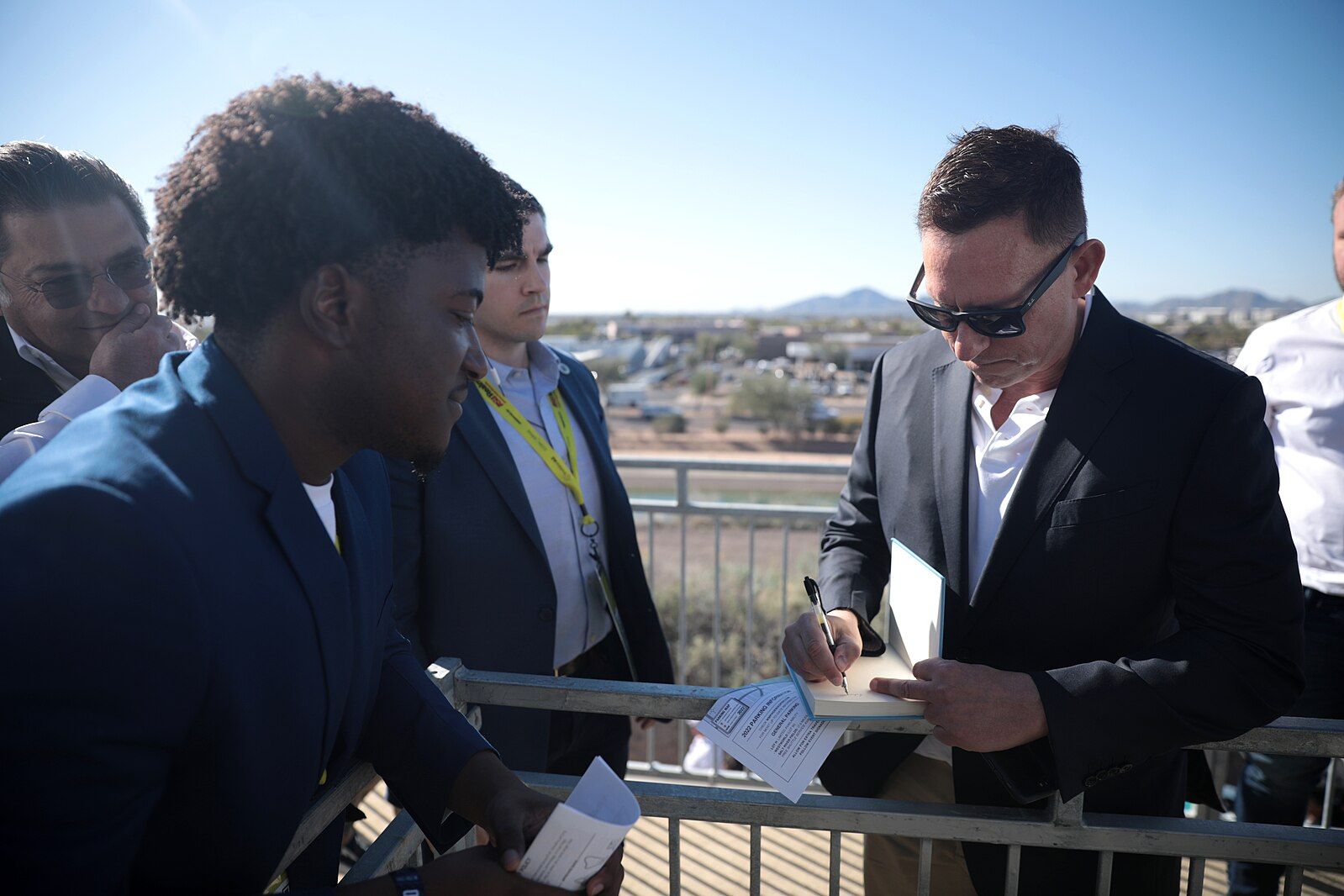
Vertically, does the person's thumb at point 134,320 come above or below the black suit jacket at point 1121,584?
above

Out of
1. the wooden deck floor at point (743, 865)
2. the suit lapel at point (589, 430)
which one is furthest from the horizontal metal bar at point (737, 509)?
the wooden deck floor at point (743, 865)

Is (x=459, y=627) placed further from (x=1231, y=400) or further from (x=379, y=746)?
(x=1231, y=400)

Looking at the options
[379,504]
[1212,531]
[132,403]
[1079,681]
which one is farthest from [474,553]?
[1212,531]

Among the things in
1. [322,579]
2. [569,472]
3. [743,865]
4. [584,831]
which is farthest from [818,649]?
[743,865]

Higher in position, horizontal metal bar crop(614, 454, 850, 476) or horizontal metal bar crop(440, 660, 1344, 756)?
horizontal metal bar crop(614, 454, 850, 476)

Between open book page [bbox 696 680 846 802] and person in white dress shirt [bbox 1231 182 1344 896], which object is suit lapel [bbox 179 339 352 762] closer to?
open book page [bbox 696 680 846 802]

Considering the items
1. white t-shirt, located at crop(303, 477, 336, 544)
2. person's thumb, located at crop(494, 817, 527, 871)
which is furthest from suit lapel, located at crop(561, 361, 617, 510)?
person's thumb, located at crop(494, 817, 527, 871)

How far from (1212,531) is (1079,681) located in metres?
0.44

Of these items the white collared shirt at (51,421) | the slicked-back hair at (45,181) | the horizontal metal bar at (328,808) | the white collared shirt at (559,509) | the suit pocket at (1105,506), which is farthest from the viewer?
the white collared shirt at (559,509)

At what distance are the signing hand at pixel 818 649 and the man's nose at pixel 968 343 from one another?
30.2 inches

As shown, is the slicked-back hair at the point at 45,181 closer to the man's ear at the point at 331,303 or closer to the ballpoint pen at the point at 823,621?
the man's ear at the point at 331,303

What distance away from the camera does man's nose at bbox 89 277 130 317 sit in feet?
6.85

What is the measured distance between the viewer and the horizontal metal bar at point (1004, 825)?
64.8 inches

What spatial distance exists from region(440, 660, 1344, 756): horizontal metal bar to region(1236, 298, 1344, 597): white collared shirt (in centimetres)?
159
